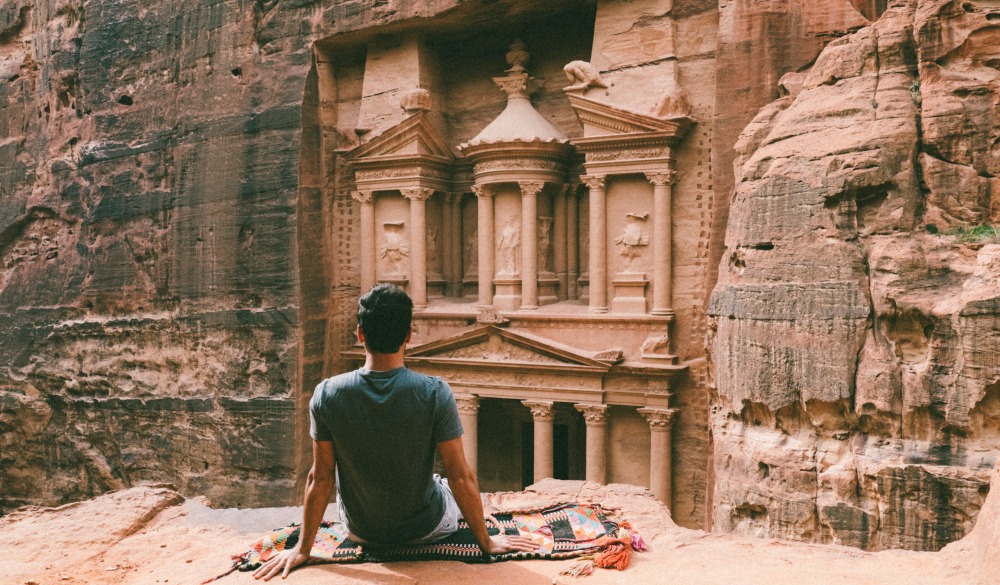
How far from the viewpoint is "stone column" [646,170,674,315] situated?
38.2 ft

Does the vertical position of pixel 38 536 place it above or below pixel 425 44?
below

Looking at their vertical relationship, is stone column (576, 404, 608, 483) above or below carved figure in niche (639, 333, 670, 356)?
below

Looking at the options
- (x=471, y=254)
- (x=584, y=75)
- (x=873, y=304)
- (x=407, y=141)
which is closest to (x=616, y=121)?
(x=584, y=75)

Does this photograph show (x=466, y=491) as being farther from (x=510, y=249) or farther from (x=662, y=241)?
(x=510, y=249)

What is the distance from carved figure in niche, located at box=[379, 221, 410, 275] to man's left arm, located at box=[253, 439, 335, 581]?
1036 cm

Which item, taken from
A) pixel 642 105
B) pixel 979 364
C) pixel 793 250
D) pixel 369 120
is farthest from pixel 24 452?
pixel 979 364

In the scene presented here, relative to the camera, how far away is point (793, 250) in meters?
7.29

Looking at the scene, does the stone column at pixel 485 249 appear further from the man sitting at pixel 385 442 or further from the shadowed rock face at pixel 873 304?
the man sitting at pixel 385 442

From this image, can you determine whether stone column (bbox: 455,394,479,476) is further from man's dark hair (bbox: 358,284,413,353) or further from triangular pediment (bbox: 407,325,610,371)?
man's dark hair (bbox: 358,284,413,353)

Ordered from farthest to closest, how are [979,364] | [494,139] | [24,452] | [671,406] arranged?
[24,452], [494,139], [671,406], [979,364]

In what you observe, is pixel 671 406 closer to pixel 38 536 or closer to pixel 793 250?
pixel 793 250

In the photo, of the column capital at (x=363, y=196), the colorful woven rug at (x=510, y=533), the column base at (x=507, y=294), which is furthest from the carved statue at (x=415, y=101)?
the colorful woven rug at (x=510, y=533)

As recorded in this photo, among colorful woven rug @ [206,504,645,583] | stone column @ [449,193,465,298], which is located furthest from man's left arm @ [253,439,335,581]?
stone column @ [449,193,465,298]

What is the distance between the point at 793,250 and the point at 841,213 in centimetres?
57
